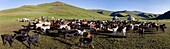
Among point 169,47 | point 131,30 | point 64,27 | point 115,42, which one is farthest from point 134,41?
point 64,27

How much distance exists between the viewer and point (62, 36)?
44562mm

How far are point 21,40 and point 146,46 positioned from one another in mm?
18226

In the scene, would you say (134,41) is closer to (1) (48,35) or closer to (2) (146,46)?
(2) (146,46)

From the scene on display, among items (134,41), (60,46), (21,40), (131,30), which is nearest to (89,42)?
(60,46)

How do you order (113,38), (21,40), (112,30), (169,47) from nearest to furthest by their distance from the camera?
(169,47) < (21,40) < (113,38) < (112,30)

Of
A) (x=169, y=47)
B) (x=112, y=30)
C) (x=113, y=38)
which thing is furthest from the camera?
(x=112, y=30)

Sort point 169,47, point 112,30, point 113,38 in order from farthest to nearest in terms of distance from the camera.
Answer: point 112,30 → point 113,38 → point 169,47

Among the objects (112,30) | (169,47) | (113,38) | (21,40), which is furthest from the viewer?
(112,30)

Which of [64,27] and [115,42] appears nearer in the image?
[115,42]

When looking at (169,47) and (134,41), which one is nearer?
(169,47)

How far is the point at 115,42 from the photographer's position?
40.7 meters

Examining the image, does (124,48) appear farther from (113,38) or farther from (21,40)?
(21,40)

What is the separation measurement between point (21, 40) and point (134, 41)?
1695 cm

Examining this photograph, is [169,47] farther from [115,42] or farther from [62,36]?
[62,36]
